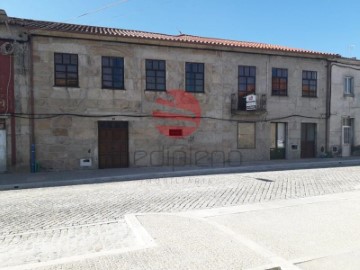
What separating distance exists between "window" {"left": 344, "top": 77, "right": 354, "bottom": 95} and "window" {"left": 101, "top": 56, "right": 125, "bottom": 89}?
15003 millimetres

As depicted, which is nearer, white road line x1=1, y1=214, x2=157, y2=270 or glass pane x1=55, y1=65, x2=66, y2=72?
white road line x1=1, y1=214, x2=157, y2=270

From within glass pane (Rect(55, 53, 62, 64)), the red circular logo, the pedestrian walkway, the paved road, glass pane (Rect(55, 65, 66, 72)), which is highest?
glass pane (Rect(55, 53, 62, 64))

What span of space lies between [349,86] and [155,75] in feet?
45.0

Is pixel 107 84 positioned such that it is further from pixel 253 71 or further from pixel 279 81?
pixel 279 81

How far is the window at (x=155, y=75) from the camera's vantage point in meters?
15.1

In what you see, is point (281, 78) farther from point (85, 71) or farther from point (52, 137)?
point (52, 137)

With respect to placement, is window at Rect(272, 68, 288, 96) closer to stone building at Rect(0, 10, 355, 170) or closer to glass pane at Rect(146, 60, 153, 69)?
stone building at Rect(0, 10, 355, 170)

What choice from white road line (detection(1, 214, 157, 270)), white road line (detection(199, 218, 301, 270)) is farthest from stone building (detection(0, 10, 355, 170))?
white road line (detection(199, 218, 301, 270))

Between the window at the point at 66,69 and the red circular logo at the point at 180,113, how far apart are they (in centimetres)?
427

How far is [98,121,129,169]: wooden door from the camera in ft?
47.8

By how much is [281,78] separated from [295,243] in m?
14.8

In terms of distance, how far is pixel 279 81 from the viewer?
58.0ft

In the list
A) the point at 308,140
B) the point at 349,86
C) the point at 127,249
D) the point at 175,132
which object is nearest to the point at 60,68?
the point at 175,132

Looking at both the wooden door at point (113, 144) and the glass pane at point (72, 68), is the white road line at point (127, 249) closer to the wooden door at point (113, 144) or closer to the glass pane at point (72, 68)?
the wooden door at point (113, 144)
